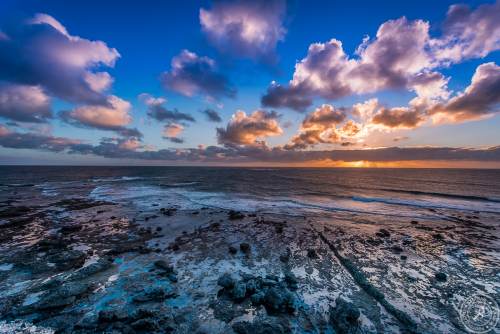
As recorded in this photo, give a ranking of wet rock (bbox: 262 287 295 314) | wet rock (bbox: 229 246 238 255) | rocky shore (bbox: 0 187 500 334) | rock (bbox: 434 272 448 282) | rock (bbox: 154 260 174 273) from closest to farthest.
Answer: rocky shore (bbox: 0 187 500 334) < wet rock (bbox: 262 287 295 314) < rock (bbox: 434 272 448 282) < rock (bbox: 154 260 174 273) < wet rock (bbox: 229 246 238 255)

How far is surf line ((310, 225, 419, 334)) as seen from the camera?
7406 millimetres

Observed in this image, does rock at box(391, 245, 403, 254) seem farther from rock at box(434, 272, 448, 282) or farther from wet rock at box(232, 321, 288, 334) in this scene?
A: wet rock at box(232, 321, 288, 334)

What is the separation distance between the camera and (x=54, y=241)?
14.8 meters

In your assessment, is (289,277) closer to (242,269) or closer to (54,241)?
(242,269)

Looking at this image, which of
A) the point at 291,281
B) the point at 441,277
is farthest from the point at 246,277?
the point at 441,277

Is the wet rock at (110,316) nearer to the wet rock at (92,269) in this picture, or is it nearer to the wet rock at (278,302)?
the wet rock at (92,269)

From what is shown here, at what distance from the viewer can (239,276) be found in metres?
10.5

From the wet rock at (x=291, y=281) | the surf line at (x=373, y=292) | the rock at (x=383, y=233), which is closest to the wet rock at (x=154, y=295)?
the wet rock at (x=291, y=281)

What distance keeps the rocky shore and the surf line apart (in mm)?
49

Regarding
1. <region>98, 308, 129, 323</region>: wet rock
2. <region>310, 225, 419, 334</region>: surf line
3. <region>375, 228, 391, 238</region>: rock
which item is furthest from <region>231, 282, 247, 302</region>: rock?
<region>375, 228, 391, 238</region>: rock

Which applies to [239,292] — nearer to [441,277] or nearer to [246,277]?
[246,277]

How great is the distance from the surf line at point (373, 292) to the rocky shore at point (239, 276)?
0.05m

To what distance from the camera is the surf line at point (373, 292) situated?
741 cm

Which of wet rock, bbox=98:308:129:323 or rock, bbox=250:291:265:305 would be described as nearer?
wet rock, bbox=98:308:129:323
